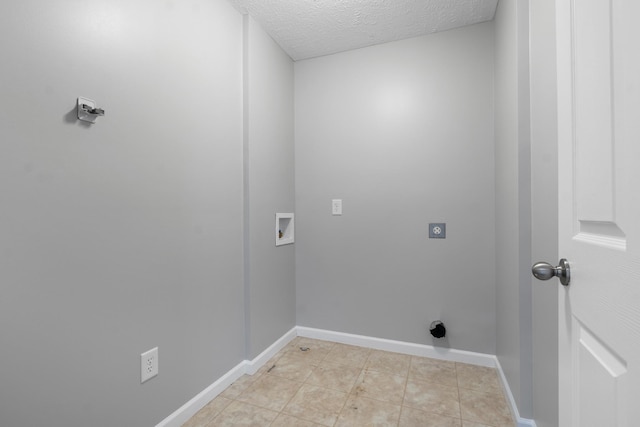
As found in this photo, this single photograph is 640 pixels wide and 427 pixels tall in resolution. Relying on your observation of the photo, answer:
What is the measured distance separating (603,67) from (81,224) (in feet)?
4.89

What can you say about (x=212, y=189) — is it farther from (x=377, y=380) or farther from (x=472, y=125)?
(x=472, y=125)

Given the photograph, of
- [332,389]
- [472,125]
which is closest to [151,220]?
[332,389]

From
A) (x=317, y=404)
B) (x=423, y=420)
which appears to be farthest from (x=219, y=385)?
(x=423, y=420)

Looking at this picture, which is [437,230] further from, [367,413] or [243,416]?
[243,416]

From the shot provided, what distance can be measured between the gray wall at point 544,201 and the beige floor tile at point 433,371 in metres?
0.57

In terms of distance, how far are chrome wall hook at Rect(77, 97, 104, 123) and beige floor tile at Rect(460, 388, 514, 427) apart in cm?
214

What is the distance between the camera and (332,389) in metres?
1.75

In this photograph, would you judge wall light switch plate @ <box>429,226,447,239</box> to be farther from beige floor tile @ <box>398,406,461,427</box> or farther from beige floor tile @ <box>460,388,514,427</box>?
beige floor tile @ <box>398,406,461,427</box>

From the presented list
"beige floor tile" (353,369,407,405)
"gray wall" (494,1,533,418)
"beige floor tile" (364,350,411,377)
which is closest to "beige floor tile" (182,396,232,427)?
"beige floor tile" (353,369,407,405)

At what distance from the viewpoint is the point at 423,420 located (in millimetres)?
1486

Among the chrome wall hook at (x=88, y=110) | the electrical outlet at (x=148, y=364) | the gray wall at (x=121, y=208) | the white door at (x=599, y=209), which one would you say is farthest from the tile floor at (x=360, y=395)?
the chrome wall hook at (x=88, y=110)

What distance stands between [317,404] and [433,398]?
658 mm

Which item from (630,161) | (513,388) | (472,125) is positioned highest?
(472,125)

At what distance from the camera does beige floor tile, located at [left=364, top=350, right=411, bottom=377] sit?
1.96m
